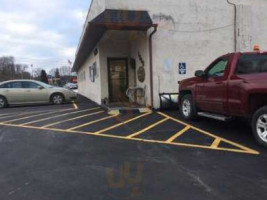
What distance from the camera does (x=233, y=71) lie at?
678cm

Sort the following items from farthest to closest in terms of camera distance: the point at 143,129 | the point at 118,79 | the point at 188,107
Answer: the point at 118,79
the point at 188,107
the point at 143,129

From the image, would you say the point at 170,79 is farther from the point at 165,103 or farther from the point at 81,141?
the point at 81,141

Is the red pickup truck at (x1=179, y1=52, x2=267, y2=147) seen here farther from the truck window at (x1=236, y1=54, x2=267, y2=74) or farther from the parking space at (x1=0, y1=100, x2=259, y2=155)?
the parking space at (x1=0, y1=100, x2=259, y2=155)

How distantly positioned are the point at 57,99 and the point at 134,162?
12.8 metres

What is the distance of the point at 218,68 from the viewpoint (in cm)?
759

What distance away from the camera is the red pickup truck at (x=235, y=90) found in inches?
234

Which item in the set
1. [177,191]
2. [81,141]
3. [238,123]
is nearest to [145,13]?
[238,123]

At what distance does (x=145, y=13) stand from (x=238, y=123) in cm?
569

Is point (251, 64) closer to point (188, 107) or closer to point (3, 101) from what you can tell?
point (188, 107)

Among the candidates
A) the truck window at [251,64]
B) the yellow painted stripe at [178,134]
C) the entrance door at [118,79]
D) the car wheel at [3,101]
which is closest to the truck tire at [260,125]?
the truck window at [251,64]

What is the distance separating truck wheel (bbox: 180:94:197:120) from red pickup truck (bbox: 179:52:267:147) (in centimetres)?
8

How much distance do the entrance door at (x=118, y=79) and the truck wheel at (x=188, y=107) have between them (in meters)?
5.64

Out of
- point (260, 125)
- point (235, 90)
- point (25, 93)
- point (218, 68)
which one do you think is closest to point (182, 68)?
point (218, 68)

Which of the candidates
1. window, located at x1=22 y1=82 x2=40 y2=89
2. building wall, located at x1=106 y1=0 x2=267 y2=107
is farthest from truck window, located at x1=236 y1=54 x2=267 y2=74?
window, located at x1=22 y1=82 x2=40 y2=89
